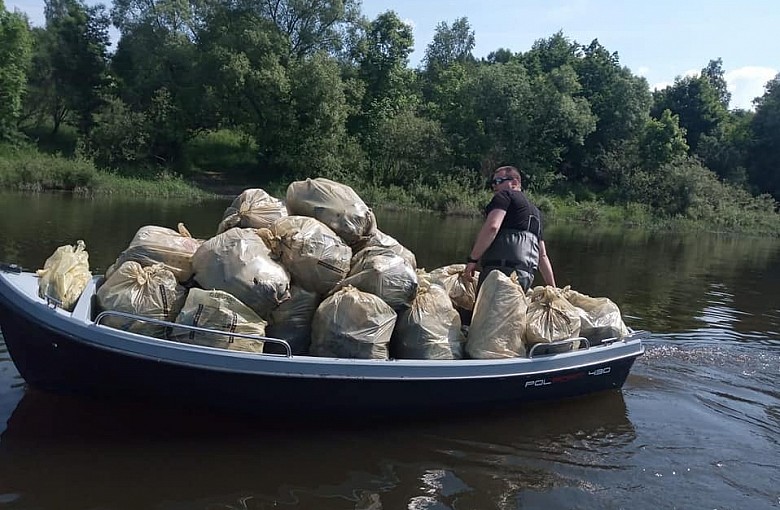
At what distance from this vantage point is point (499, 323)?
5.94 m

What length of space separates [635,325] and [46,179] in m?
25.2

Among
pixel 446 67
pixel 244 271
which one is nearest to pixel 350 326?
pixel 244 271

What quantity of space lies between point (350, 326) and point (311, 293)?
0.49 m

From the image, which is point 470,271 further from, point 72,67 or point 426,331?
point 72,67

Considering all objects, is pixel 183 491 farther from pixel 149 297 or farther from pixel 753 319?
pixel 753 319

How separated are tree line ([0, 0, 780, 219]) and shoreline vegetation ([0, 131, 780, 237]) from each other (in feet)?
3.10

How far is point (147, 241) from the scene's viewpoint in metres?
5.78

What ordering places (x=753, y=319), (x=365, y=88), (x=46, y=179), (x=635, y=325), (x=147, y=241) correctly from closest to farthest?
(x=147, y=241) → (x=635, y=325) → (x=753, y=319) → (x=46, y=179) → (x=365, y=88)

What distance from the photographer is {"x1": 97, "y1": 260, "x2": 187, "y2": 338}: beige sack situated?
5.20 meters

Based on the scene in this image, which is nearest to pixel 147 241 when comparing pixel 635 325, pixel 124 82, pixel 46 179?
pixel 635 325

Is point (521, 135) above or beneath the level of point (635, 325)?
above

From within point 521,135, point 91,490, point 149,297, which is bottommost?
point 91,490

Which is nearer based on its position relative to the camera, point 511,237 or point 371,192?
point 511,237

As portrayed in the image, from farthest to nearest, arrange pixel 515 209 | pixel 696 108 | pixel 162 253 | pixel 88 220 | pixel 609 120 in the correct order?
pixel 696 108 → pixel 609 120 → pixel 88 220 → pixel 515 209 → pixel 162 253
